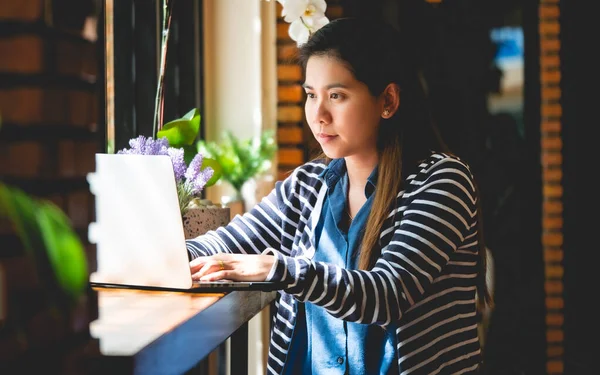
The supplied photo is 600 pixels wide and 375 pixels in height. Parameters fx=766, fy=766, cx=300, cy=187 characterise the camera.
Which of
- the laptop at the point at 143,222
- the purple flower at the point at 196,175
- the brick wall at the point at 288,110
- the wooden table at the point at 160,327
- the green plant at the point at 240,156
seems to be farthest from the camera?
the brick wall at the point at 288,110

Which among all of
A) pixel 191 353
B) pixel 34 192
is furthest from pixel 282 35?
pixel 34 192

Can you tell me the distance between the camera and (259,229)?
1.68m

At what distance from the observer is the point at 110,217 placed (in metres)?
1.27

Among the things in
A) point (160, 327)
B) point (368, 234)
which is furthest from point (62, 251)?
point (368, 234)

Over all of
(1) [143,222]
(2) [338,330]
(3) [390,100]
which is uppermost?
(3) [390,100]

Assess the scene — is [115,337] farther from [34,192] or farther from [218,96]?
[218,96]

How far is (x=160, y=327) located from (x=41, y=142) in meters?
0.43

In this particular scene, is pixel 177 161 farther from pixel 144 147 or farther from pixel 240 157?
pixel 240 157

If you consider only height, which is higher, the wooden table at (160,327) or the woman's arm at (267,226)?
the woman's arm at (267,226)

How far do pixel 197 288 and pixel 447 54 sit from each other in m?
3.18

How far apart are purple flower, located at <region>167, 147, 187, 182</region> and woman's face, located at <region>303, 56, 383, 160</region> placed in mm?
270

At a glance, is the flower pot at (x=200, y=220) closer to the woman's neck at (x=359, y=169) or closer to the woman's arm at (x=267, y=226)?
the woman's arm at (x=267, y=226)

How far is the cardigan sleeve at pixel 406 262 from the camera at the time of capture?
1234mm

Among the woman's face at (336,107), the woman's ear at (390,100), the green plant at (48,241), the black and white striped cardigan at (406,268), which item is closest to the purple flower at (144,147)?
the black and white striped cardigan at (406,268)
